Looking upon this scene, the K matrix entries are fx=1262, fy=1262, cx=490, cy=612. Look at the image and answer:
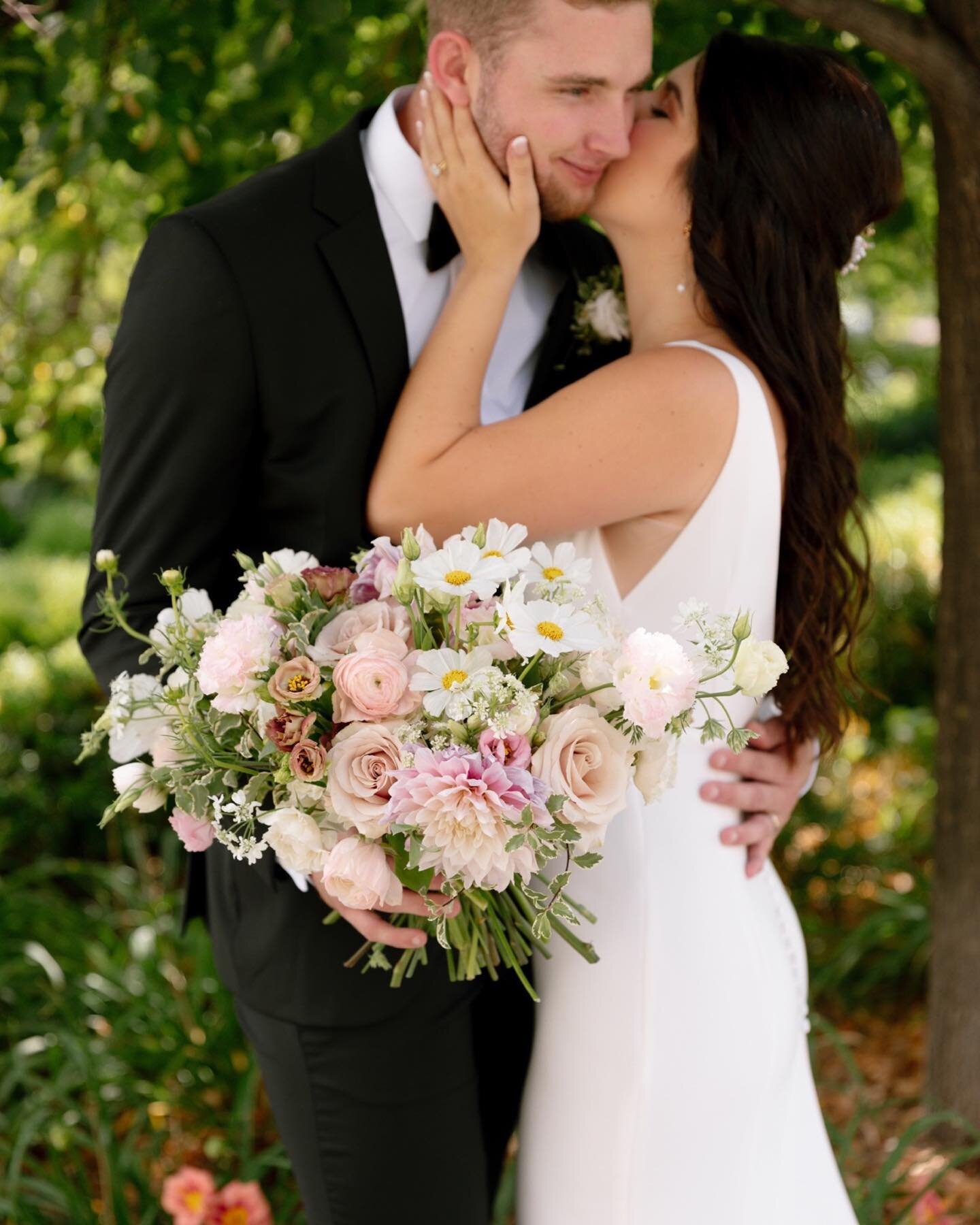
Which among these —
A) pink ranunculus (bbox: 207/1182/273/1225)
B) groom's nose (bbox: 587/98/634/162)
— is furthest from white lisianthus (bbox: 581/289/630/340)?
pink ranunculus (bbox: 207/1182/273/1225)

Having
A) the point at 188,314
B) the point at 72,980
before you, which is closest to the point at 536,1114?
the point at 188,314

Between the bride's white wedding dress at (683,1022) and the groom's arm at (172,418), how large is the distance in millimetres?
616

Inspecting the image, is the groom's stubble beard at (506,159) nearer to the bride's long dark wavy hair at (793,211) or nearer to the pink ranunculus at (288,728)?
the bride's long dark wavy hair at (793,211)

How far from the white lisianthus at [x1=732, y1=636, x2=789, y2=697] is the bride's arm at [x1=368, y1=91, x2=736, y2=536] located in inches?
21.5

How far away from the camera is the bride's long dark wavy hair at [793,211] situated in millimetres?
2123

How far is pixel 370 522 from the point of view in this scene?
83.3 inches

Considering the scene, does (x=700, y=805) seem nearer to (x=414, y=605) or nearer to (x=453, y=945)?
(x=453, y=945)

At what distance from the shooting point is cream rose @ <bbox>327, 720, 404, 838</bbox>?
1.52 metres

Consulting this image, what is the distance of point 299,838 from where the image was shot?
158 cm

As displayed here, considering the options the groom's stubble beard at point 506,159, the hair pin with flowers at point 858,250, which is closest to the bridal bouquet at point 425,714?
the groom's stubble beard at point 506,159

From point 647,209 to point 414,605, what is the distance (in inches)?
40.4

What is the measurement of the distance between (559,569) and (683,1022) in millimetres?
846

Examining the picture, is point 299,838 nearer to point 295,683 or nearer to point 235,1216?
point 295,683

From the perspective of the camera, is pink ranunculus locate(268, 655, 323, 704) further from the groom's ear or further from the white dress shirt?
the groom's ear
